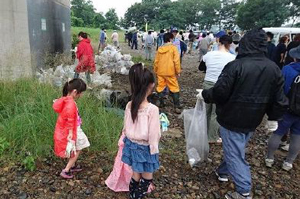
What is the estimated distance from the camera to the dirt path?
2600mm

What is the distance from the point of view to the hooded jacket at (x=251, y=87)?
2301 millimetres

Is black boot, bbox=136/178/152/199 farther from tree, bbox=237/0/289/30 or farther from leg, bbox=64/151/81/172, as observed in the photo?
tree, bbox=237/0/289/30

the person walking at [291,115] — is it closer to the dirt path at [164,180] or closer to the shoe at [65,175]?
the dirt path at [164,180]

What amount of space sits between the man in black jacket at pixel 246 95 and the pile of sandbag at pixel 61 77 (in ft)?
9.08

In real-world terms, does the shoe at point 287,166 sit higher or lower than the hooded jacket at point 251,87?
lower

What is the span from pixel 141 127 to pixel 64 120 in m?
0.89

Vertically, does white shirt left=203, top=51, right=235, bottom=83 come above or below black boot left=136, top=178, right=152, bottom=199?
above

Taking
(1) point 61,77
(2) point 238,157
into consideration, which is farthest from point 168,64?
(2) point 238,157

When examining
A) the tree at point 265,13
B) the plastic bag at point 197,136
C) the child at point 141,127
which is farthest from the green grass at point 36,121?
the tree at point 265,13

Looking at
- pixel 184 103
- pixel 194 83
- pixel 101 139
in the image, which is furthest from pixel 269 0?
pixel 101 139

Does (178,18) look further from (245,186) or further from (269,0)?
(245,186)

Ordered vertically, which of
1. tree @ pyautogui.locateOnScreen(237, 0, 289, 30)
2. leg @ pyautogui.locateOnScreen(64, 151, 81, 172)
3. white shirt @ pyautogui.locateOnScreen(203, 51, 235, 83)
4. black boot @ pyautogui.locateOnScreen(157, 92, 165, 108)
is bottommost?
leg @ pyautogui.locateOnScreen(64, 151, 81, 172)

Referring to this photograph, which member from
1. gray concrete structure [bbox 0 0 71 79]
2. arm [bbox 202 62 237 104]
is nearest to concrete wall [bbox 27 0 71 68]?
gray concrete structure [bbox 0 0 71 79]

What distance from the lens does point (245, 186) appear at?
251cm
